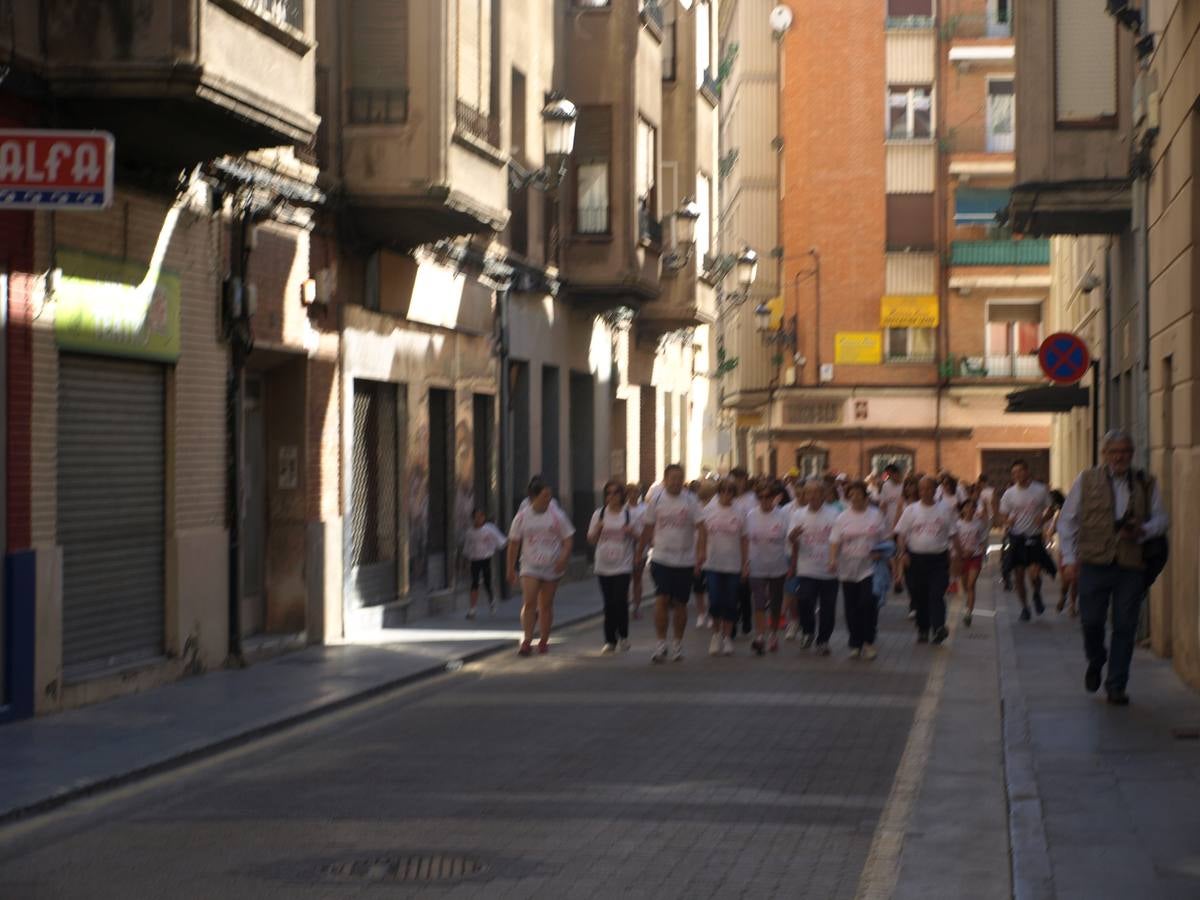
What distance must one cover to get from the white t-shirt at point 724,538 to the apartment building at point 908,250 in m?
41.7

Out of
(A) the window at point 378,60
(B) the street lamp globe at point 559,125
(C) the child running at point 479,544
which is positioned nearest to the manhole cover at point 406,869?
(A) the window at point 378,60

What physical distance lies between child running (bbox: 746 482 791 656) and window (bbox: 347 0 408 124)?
5.63 metres

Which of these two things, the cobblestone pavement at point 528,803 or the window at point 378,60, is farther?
the window at point 378,60

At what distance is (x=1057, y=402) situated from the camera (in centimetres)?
2808

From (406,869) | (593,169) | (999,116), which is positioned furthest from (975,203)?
(406,869)

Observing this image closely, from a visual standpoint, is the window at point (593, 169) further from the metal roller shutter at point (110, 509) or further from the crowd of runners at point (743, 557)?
the metal roller shutter at point (110, 509)

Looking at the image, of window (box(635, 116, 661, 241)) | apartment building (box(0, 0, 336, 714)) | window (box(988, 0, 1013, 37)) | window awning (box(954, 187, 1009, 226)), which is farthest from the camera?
window awning (box(954, 187, 1009, 226))

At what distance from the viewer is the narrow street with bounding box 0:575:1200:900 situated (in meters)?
9.12

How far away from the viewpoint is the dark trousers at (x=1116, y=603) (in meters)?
14.9

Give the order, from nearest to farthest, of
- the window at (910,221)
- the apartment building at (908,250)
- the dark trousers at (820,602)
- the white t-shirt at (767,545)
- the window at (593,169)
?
the dark trousers at (820,602) < the white t-shirt at (767,545) < the window at (593,169) < the apartment building at (908,250) < the window at (910,221)

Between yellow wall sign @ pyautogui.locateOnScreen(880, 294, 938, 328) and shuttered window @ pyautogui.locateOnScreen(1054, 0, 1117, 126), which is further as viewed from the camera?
yellow wall sign @ pyautogui.locateOnScreen(880, 294, 938, 328)

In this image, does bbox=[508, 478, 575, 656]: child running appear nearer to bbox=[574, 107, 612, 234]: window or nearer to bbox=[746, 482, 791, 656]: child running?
bbox=[746, 482, 791, 656]: child running

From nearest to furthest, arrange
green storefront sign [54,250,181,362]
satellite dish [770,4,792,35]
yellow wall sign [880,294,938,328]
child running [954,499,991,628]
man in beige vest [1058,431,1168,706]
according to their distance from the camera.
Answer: man in beige vest [1058,431,1168,706] → green storefront sign [54,250,181,362] → child running [954,499,991,628] → yellow wall sign [880,294,938,328] → satellite dish [770,4,792,35]

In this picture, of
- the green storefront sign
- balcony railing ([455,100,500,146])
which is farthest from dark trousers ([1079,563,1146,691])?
balcony railing ([455,100,500,146])
